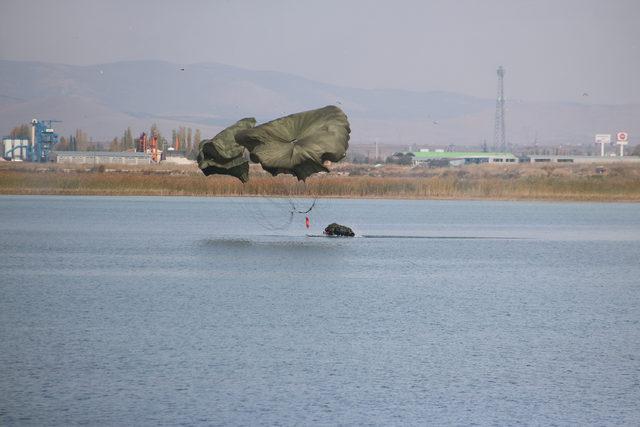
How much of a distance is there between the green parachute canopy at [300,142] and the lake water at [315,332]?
3.96 m

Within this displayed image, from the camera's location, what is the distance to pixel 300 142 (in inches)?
2100

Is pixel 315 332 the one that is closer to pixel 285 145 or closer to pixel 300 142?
pixel 300 142

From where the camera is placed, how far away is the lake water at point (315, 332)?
21.5 metres

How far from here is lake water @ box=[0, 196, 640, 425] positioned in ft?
70.5

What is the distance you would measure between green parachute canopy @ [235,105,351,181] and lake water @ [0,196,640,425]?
156 inches

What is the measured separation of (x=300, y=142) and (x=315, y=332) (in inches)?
944

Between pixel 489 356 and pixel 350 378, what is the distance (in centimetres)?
421

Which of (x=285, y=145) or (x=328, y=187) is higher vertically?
(x=285, y=145)

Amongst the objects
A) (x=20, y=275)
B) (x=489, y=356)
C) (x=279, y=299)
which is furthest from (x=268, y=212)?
(x=489, y=356)

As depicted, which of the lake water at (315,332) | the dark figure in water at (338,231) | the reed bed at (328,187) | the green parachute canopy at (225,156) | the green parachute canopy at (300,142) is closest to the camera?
the lake water at (315,332)

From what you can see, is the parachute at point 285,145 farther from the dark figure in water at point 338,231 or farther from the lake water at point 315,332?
the dark figure in water at point 338,231

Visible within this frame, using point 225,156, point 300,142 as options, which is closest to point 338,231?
point 225,156

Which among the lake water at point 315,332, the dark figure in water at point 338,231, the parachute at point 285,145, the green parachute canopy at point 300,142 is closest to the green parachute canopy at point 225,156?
the parachute at point 285,145

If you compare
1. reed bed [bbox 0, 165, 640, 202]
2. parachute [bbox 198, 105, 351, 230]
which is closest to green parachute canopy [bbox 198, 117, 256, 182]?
parachute [bbox 198, 105, 351, 230]
